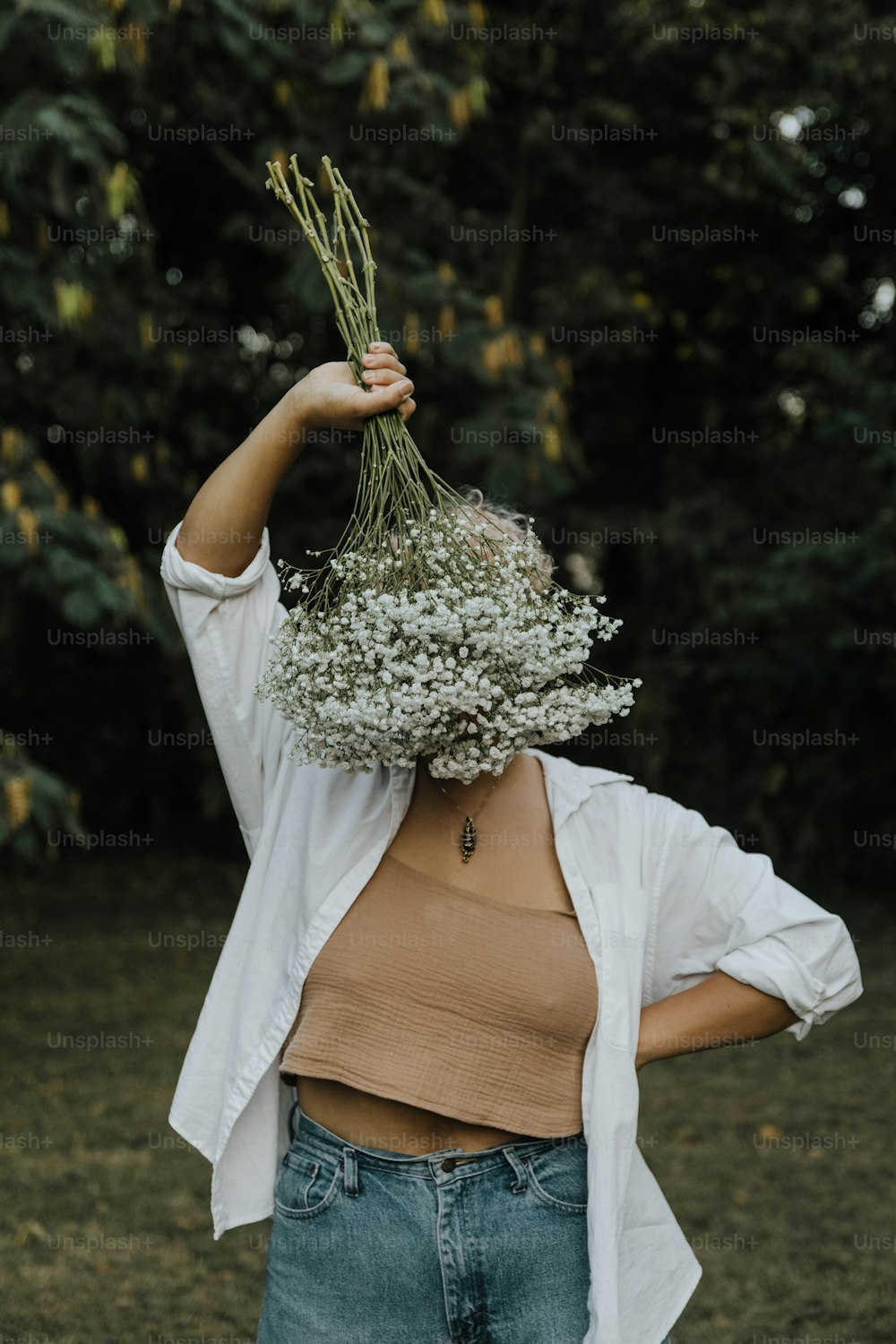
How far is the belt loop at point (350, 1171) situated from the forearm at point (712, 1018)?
431mm

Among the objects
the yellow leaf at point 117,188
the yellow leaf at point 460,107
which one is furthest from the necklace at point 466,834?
the yellow leaf at point 460,107

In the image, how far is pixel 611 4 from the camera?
1045 cm

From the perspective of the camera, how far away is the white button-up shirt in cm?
194

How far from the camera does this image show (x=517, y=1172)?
1881 mm

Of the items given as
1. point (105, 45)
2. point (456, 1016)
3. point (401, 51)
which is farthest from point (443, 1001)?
point (401, 51)

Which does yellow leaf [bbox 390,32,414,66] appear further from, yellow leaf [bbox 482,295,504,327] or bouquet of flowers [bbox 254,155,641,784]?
bouquet of flowers [bbox 254,155,641,784]

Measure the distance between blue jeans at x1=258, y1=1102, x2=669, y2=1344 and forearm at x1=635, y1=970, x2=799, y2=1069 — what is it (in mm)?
222

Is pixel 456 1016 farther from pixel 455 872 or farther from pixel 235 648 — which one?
pixel 235 648

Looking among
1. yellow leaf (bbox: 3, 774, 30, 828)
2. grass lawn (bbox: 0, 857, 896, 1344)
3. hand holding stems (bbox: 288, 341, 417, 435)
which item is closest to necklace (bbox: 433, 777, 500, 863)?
hand holding stems (bbox: 288, 341, 417, 435)

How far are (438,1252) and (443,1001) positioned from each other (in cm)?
34

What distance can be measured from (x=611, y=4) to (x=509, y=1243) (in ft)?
34.5

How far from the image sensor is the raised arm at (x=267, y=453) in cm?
196

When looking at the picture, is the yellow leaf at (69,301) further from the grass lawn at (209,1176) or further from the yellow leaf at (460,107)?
the grass lawn at (209,1176)

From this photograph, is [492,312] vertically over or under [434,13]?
under
